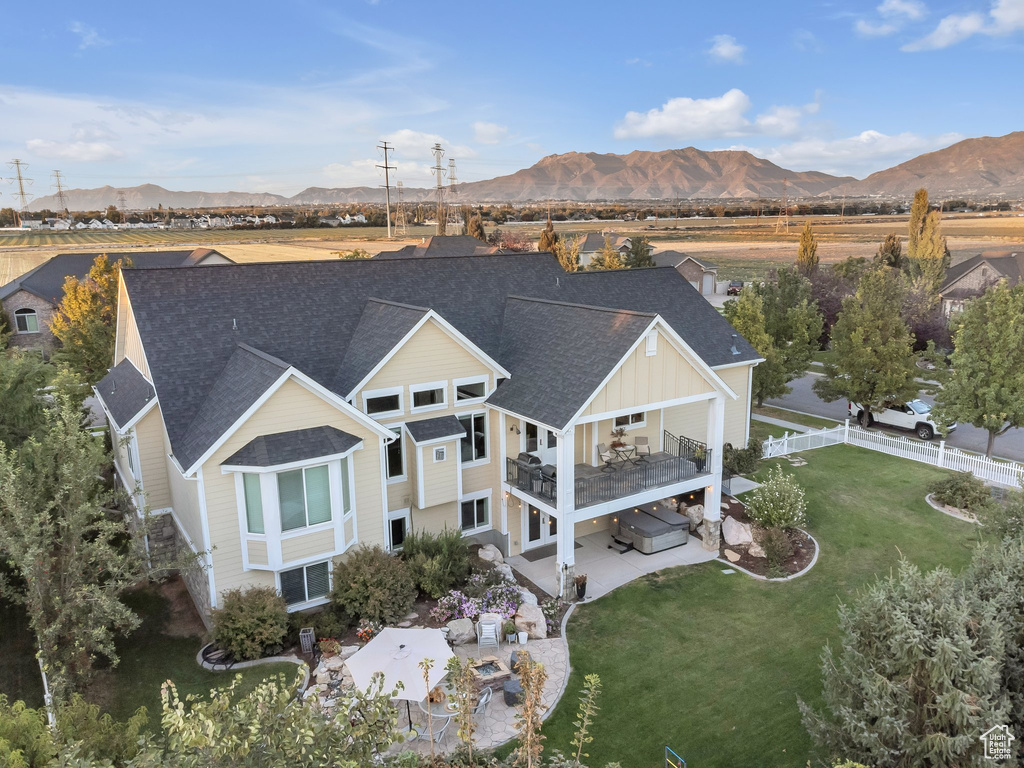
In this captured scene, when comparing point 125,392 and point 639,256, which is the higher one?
point 639,256

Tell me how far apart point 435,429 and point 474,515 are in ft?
12.1

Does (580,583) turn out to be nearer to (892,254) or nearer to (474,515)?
(474,515)

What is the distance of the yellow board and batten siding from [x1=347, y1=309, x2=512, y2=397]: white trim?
6.20 ft

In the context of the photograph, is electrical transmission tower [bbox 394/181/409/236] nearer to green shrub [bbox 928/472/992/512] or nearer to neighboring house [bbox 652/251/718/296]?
neighboring house [bbox 652/251/718/296]

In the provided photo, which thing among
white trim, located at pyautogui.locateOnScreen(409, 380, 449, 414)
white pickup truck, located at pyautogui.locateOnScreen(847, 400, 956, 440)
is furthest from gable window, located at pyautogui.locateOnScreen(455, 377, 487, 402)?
white pickup truck, located at pyautogui.locateOnScreen(847, 400, 956, 440)

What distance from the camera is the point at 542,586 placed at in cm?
1903

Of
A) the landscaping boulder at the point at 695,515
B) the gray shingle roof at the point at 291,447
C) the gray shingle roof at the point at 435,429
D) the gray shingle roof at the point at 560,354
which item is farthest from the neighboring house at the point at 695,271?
the gray shingle roof at the point at 291,447

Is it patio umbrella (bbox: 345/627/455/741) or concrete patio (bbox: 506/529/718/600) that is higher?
patio umbrella (bbox: 345/627/455/741)

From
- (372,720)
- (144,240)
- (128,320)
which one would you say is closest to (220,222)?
(144,240)

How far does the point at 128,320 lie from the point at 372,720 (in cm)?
2127

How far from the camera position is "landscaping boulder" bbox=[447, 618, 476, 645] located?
16.2m

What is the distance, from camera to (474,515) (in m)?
21.2

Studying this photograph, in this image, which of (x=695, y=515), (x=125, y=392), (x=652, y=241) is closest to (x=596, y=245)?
(x=652, y=241)

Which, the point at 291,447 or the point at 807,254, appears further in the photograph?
the point at 807,254
